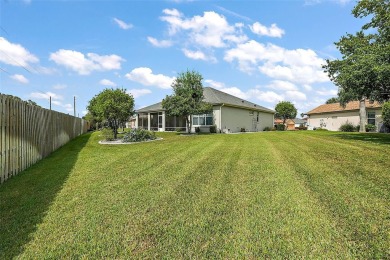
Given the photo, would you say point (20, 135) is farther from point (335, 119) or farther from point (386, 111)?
point (335, 119)

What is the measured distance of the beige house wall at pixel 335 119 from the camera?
31.1m

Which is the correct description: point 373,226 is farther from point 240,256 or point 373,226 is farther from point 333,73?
point 333,73

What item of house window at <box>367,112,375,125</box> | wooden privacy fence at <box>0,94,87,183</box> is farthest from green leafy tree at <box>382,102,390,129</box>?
wooden privacy fence at <box>0,94,87,183</box>

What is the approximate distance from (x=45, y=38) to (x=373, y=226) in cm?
2236

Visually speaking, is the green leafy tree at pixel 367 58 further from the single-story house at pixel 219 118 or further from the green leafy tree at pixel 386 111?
the single-story house at pixel 219 118

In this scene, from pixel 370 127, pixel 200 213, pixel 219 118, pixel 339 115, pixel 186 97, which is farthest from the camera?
pixel 339 115

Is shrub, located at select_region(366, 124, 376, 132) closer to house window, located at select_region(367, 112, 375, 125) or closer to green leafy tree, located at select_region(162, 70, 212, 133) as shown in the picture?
house window, located at select_region(367, 112, 375, 125)

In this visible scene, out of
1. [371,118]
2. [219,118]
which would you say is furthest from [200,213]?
[371,118]

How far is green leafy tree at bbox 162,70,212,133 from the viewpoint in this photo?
23.2 m

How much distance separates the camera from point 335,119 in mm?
36844

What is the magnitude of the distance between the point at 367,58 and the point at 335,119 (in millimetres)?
26954

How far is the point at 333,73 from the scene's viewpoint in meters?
18.8

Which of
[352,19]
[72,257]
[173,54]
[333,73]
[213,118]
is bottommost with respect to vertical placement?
[72,257]

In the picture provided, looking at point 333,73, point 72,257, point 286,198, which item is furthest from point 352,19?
point 72,257
